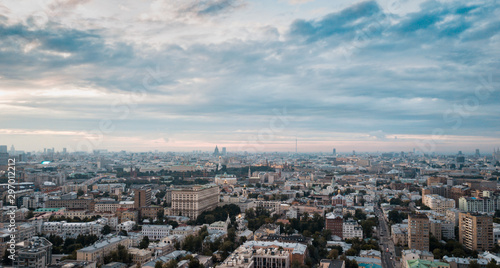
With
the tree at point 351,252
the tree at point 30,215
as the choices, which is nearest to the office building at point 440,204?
the tree at point 351,252

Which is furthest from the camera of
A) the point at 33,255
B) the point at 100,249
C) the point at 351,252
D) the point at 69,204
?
the point at 69,204

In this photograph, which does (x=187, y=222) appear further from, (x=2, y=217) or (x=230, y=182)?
(x=230, y=182)

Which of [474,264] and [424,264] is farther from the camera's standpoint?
[474,264]

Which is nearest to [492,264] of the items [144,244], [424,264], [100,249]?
[424,264]

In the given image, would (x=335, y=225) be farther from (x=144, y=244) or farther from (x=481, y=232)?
(x=144, y=244)

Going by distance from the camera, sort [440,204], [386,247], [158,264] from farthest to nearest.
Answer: [440,204]
[386,247]
[158,264]

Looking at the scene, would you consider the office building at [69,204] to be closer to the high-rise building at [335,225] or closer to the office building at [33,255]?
the office building at [33,255]

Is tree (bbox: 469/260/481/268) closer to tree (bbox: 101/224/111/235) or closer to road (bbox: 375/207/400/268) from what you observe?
road (bbox: 375/207/400/268)

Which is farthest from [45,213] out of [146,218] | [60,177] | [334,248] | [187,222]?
[60,177]

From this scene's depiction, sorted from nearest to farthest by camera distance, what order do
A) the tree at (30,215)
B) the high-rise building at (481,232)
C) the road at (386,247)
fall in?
the road at (386,247) < the high-rise building at (481,232) < the tree at (30,215)

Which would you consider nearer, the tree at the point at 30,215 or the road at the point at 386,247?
the road at the point at 386,247
